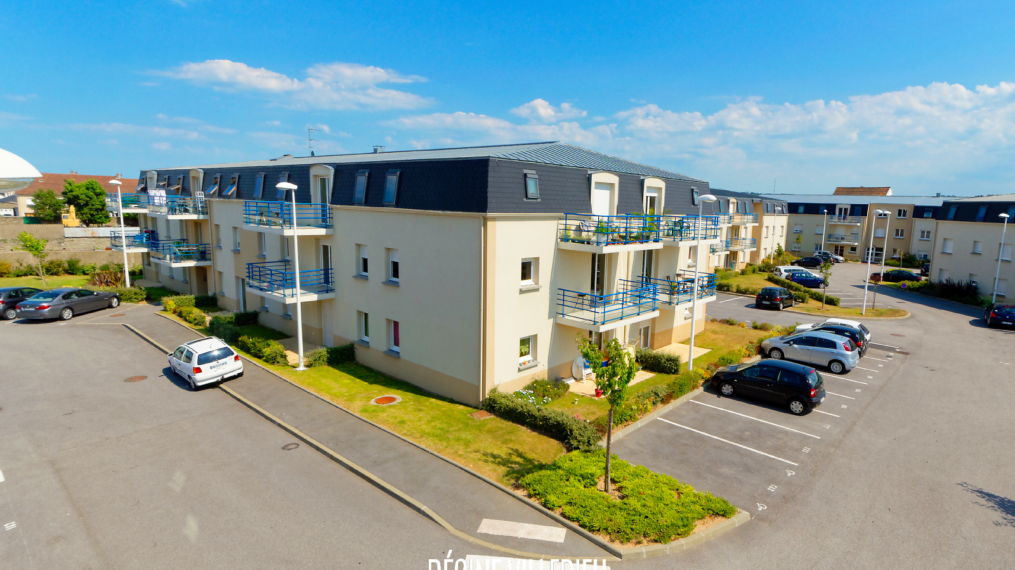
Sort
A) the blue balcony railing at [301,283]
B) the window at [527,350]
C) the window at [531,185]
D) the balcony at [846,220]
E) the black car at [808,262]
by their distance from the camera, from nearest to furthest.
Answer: the window at [531,185] → the window at [527,350] → the blue balcony railing at [301,283] → the black car at [808,262] → the balcony at [846,220]

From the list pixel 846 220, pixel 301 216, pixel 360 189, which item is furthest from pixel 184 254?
pixel 846 220

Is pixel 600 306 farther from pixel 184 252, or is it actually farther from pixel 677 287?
pixel 184 252

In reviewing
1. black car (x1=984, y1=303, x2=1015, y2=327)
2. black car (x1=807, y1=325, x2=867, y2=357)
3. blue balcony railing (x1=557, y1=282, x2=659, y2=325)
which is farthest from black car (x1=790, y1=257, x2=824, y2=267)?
blue balcony railing (x1=557, y1=282, x2=659, y2=325)

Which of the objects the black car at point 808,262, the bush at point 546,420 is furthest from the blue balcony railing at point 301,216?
the black car at point 808,262

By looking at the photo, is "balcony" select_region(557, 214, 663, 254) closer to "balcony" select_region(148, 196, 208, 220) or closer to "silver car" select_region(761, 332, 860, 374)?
"silver car" select_region(761, 332, 860, 374)

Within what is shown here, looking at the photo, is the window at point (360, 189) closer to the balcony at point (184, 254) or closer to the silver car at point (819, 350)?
the balcony at point (184, 254)

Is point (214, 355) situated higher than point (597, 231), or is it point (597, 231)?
point (597, 231)

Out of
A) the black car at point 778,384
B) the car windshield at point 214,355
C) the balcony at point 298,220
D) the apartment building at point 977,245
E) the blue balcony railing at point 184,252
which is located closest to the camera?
the black car at point 778,384
